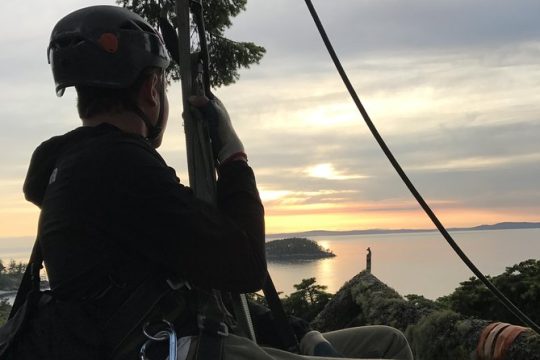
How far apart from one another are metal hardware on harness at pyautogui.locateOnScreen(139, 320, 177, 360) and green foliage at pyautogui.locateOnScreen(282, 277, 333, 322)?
306 inches

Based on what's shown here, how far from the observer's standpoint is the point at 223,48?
1038 cm

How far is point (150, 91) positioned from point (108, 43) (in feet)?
0.97

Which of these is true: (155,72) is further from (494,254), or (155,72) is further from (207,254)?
(494,254)

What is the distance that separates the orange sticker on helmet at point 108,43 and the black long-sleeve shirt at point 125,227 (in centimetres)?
61

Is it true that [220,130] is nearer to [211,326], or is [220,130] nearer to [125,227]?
[125,227]

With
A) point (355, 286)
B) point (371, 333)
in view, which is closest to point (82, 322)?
point (371, 333)

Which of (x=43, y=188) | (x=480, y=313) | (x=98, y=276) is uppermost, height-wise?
(x=43, y=188)

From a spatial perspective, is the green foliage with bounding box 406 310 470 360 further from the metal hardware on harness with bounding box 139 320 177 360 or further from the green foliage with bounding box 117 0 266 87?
the green foliage with bounding box 117 0 266 87

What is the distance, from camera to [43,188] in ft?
9.16

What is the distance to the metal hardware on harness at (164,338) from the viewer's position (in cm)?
240

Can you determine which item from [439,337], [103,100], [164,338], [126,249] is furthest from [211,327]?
[439,337]

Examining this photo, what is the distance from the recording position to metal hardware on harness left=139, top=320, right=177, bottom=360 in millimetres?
2398

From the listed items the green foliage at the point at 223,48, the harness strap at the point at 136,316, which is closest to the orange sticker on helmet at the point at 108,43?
the harness strap at the point at 136,316

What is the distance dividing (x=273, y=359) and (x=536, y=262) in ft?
18.4
